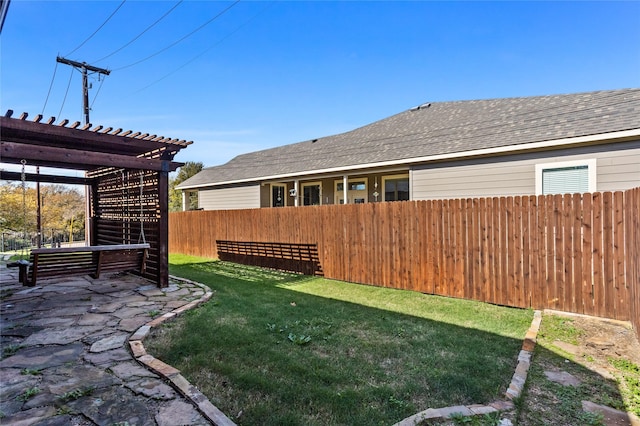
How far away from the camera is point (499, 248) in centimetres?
533

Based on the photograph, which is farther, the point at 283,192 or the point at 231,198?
the point at 231,198

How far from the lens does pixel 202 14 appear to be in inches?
378

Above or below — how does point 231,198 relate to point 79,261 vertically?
above

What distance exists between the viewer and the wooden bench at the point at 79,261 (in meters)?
5.09

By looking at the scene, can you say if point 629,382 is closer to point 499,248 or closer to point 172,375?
point 499,248

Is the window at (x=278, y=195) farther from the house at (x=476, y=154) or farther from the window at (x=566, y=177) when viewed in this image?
the window at (x=566, y=177)

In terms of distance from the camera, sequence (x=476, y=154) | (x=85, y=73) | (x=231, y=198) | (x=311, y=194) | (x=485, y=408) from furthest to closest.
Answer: (x=231, y=198) → (x=85, y=73) → (x=311, y=194) → (x=476, y=154) → (x=485, y=408)

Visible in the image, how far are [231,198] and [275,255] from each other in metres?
6.94

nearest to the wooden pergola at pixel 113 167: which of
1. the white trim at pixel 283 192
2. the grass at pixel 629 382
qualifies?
the grass at pixel 629 382

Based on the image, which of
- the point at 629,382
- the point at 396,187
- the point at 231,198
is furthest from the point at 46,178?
the point at 629,382

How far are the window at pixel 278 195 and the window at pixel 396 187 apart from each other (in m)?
4.89

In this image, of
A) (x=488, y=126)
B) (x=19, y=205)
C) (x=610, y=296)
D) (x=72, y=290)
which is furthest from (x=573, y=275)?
(x=19, y=205)

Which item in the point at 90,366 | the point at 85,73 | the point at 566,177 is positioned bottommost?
the point at 90,366

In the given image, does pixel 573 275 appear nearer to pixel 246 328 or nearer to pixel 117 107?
pixel 246 328
